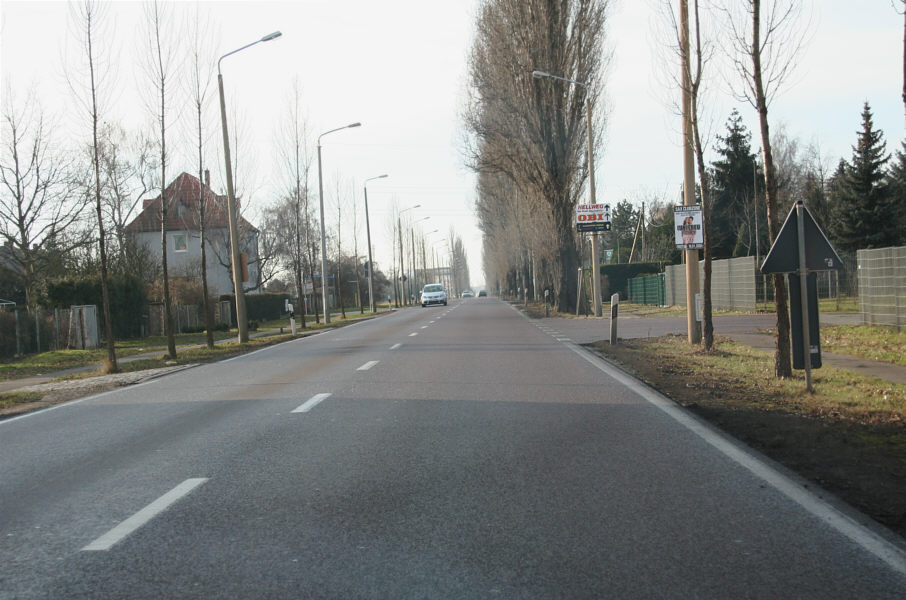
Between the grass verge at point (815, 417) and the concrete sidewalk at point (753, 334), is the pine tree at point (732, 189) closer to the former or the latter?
the concrete sidewalk at point (753, 334)

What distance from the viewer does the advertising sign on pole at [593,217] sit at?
3372 centimetres

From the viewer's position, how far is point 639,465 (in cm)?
635

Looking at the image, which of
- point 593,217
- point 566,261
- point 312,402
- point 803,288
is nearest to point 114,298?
point 566,261

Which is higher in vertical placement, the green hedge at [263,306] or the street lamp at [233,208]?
the street lamp at [233,208]

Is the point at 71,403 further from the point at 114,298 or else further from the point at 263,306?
the point at 263,306

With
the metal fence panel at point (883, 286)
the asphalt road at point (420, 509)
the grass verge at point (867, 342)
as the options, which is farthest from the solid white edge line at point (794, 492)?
the metal fence panel at point (883, 286)

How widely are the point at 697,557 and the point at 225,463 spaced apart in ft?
13.6

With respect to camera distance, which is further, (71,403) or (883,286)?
(883,286)

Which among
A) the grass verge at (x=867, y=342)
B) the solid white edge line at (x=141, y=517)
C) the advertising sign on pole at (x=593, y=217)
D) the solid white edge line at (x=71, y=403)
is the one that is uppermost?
the advertising sign on pole at (x=593, y=217)

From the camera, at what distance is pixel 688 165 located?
1644 centimetres

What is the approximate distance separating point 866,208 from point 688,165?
40919 mm

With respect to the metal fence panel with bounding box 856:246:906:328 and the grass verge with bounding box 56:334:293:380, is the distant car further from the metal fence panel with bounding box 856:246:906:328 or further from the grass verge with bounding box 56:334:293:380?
the metal fence panel with bounding box 856:246:906:328

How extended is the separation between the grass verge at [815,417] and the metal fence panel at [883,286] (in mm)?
7088

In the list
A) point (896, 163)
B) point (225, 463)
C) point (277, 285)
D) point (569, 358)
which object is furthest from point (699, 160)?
point (277, 285)
